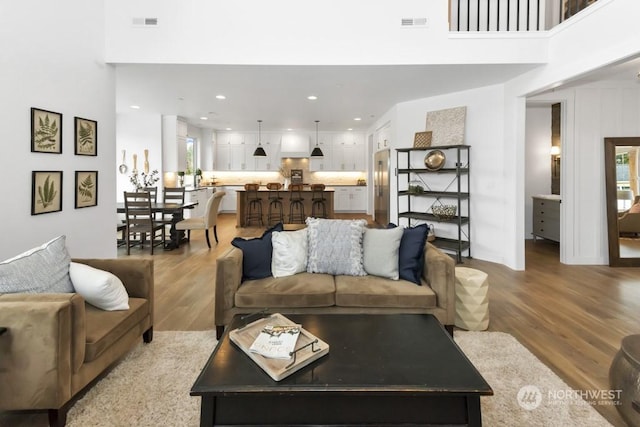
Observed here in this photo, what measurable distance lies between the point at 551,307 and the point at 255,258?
9.60 feet

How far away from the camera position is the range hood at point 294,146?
1138 centimetres

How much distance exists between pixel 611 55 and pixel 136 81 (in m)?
6.00

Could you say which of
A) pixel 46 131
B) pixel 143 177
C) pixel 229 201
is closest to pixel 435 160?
pixel 46 131

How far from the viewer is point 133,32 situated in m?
4.41

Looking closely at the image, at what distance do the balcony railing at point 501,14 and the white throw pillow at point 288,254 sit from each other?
3.79 meters

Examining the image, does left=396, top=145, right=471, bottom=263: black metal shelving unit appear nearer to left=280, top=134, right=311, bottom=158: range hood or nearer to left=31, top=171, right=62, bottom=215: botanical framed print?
left=31, top=171, right=62, bottom=215: botanical framed print

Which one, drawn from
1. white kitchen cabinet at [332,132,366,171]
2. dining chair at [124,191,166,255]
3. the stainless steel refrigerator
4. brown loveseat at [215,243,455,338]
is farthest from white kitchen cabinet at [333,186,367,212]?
brown loveseat at [215,243,455,338]

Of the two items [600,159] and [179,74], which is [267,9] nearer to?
[179,74]

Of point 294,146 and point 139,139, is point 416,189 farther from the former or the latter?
point 139,139

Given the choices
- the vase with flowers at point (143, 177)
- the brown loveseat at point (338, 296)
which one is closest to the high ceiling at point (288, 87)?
the vase with flowers at point (143, 177)

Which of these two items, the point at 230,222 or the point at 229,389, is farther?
the point at 230,222

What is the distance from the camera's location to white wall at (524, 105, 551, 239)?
712cm

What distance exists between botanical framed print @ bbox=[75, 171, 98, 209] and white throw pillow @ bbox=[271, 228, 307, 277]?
2.37 meters

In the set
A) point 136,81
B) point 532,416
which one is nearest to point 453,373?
point 532,416
